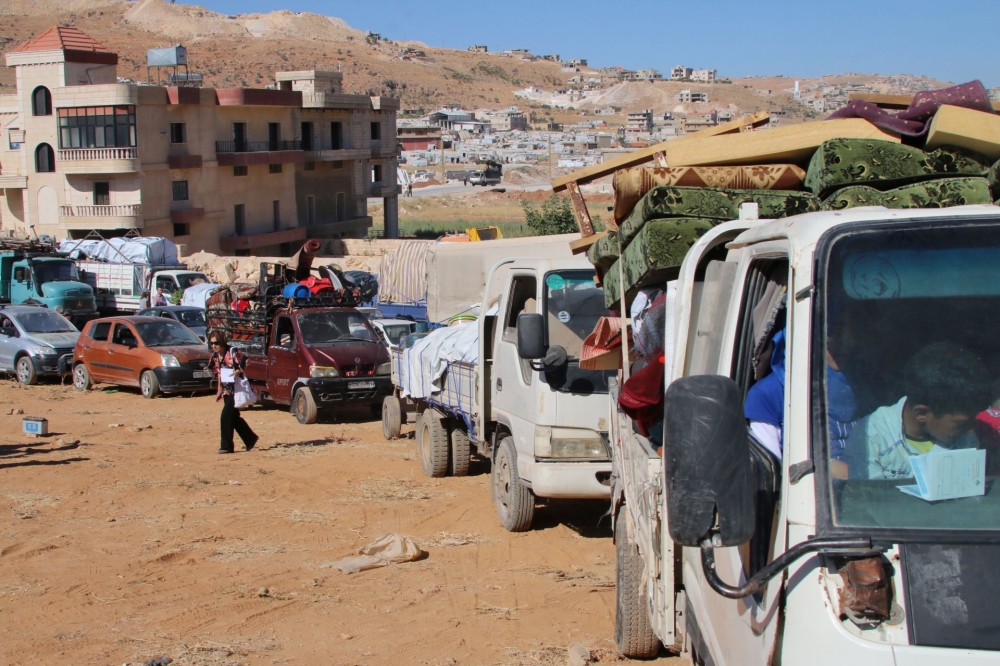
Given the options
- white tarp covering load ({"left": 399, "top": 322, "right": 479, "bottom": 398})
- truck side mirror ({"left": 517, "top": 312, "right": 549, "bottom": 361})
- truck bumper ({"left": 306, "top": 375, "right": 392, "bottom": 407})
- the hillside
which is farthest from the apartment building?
the hillside

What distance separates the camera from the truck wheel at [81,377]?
20.6 m

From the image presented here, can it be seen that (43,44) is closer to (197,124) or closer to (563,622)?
(197,124)

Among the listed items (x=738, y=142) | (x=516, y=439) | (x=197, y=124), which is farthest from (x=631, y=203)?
(x=197, y=124)

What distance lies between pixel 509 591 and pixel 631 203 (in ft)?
11.3

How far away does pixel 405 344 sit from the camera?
14070 millimetres

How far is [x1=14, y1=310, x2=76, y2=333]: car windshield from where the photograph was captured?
2209cm

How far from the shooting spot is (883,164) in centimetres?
396

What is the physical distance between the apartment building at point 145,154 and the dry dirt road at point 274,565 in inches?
1439

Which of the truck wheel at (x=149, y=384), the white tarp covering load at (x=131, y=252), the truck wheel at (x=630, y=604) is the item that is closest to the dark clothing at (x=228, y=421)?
the truck wheel at (x=149, y=384)

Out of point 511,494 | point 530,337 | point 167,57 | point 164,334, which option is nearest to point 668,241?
point 530,337

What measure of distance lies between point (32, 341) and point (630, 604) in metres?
19.1

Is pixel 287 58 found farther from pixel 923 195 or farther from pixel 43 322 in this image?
pixel 923 195

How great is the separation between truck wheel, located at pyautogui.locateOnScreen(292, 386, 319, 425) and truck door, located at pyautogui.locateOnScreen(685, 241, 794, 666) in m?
13.0

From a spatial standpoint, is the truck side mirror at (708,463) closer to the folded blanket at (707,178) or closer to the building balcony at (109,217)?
the folded blanket at (707,178)
